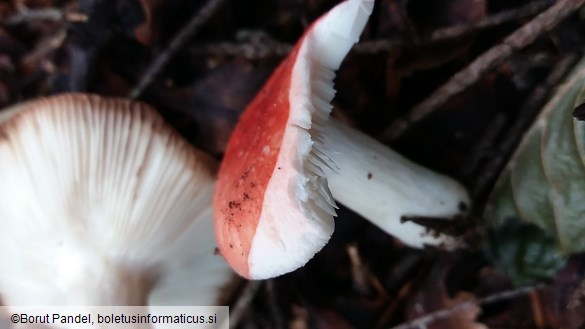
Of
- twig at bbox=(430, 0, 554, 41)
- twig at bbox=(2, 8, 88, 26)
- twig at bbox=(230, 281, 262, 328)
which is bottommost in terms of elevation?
twig at bbox=(230, 281, 262, 328)

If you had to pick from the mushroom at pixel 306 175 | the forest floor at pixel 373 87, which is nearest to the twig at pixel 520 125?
the forest floor at pixel 373 87

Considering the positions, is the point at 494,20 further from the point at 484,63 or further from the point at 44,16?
the point at 44,16

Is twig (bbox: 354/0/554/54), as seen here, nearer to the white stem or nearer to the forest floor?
the forest floor

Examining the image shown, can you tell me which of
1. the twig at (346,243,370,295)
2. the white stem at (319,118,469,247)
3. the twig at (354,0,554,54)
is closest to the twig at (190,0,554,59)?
the twig at (354,0,554,54)

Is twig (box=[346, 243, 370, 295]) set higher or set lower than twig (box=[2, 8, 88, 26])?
lower

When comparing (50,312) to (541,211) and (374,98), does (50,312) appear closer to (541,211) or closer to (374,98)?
(374,98)

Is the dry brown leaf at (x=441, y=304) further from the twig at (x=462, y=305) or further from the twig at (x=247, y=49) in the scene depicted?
the twig at (x=247, y=49)
